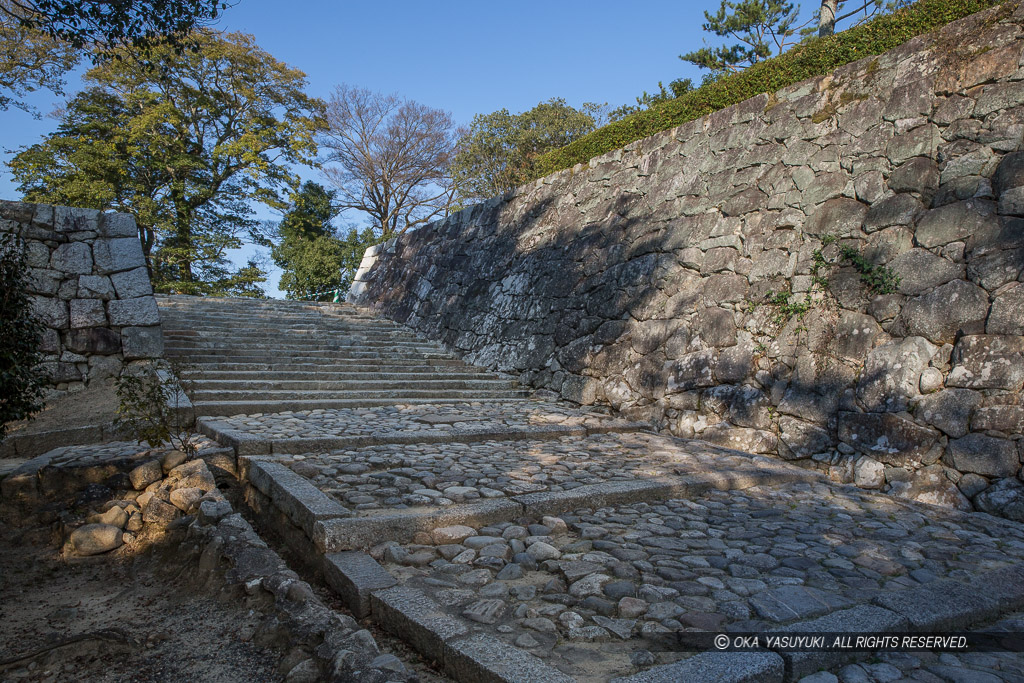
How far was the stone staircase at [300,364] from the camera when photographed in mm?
6520

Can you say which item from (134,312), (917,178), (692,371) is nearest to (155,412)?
(134,312)

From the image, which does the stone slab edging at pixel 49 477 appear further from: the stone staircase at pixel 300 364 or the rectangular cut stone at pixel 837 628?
the rectangular cut stone at pixel 837 628

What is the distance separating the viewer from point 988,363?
13.3ft

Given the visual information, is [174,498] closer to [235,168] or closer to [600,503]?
[600,503]

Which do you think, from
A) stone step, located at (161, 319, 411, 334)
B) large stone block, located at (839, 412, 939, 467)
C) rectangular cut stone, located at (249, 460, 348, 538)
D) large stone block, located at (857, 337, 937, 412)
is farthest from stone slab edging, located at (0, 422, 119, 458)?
large stone block, located at (857, 337, 937, 412)

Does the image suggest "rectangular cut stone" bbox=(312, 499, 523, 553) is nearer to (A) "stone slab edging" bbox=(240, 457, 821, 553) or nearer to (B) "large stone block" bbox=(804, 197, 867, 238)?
(A) "stone slab edging" bbox=(240, 457, 821, 553)

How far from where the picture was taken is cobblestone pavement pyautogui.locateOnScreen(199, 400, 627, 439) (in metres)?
5.23

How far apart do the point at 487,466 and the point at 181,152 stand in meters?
17.4

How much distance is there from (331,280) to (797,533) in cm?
1445

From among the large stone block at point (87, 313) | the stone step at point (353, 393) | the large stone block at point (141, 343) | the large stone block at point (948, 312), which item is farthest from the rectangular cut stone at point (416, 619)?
the large stone block at point (87, 313)

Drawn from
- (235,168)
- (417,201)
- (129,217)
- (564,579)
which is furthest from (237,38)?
(564,579)

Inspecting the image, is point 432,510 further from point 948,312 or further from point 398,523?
point 948,312

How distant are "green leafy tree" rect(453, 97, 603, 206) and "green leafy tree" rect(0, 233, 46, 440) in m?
15.6

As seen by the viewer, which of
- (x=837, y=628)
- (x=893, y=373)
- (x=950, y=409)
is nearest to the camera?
(x=837, y=628)
